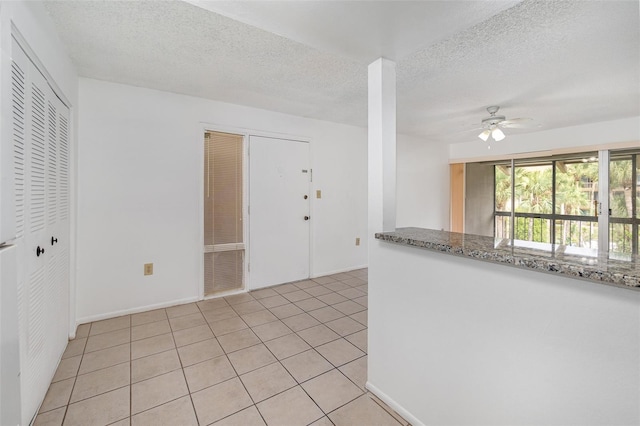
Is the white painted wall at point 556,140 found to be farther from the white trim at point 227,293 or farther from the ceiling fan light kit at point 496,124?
the white trim at point 227,293

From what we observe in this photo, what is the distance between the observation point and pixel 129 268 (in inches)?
110

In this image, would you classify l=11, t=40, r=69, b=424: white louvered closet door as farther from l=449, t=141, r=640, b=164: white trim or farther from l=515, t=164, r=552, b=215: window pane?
l=515, t=164, r=552, b=215: window pane

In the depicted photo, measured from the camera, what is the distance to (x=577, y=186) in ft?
14.5

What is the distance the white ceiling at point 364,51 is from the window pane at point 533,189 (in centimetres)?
139

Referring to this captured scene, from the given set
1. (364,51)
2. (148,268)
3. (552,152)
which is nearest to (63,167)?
(148,268)

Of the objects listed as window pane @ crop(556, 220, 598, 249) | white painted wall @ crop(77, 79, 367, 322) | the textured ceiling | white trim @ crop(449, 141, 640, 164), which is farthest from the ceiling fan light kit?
white painted wall @ crop(77, 79, 367, 322)

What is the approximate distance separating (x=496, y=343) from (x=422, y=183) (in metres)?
4.63

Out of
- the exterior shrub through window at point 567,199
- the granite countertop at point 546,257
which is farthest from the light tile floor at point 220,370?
the exterior shrub through window at point 567,199

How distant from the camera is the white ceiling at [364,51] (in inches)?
54.4

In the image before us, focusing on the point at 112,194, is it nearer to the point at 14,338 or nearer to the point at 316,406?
the point at 14,338

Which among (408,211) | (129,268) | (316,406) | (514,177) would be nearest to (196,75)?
(129,268)

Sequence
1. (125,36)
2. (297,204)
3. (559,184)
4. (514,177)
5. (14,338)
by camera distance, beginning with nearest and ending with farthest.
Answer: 1. (14,338)
2. (125,36)
3. (297,204)
4. (559,184)
5. (514,177)

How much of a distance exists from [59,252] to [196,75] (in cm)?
178

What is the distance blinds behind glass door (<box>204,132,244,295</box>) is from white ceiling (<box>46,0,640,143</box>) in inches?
22.6
